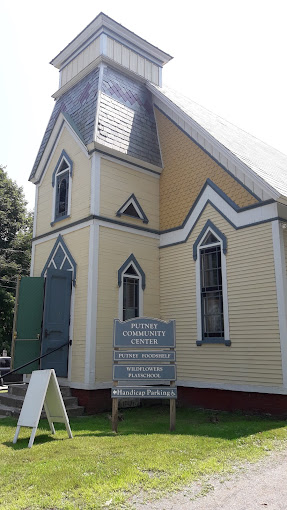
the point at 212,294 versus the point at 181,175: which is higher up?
the point at 181,175

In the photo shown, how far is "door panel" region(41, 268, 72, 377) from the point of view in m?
11.3

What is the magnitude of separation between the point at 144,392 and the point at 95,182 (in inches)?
248

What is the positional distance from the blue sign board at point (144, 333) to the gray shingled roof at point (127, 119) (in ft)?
20.1

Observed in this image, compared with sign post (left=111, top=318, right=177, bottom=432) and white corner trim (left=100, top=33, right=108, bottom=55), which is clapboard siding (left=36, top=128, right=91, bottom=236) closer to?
white corner trim (left=100, top=33, right=108, bottom=55)

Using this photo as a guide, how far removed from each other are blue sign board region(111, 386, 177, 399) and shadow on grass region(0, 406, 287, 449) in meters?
0.65

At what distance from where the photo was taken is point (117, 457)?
596 centimetres

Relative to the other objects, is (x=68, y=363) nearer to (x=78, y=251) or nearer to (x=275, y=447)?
(x=78, y=251)

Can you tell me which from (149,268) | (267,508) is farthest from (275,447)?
(149,268)

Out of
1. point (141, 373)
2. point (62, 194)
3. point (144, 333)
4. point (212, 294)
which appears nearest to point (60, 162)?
point (62, 194)

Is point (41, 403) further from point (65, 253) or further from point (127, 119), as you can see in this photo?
point (127, 119)

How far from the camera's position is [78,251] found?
39.5ft

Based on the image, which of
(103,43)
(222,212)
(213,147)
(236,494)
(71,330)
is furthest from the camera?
(103,43)

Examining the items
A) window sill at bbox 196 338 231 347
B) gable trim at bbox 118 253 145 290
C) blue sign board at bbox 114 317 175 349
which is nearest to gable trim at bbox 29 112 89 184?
gable trim at bbox 118 253 145 290

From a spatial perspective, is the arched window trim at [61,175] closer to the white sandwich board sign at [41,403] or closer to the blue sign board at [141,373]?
the blue sign board at [141,373]
